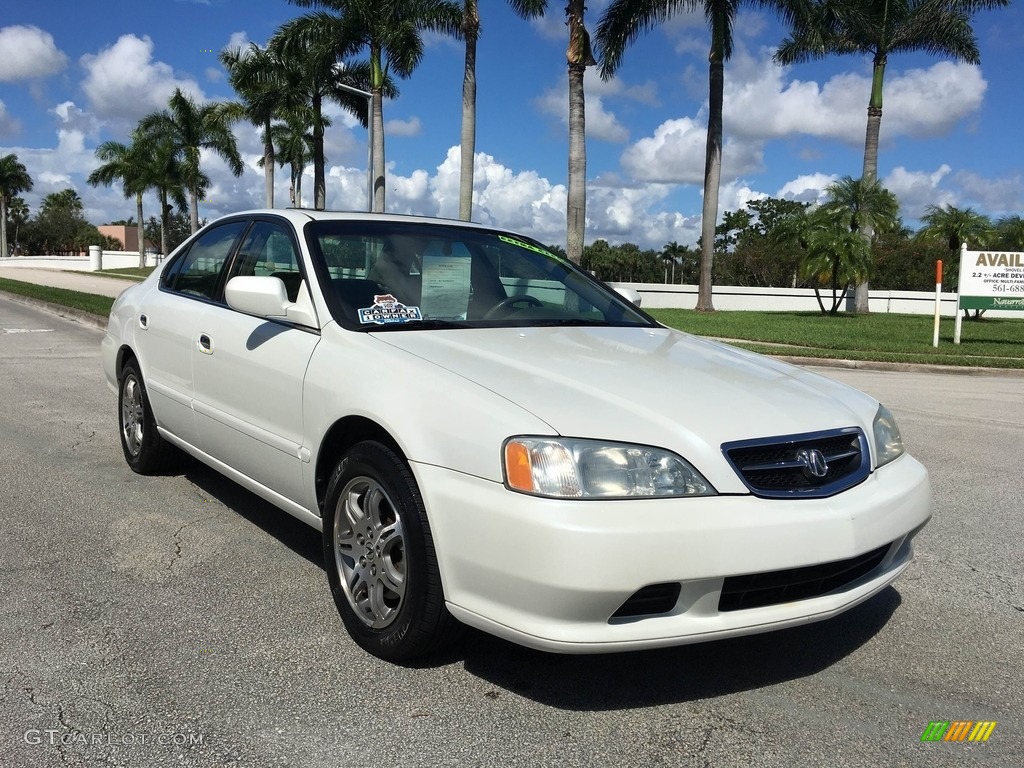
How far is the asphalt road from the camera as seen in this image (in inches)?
101

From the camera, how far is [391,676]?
297cm

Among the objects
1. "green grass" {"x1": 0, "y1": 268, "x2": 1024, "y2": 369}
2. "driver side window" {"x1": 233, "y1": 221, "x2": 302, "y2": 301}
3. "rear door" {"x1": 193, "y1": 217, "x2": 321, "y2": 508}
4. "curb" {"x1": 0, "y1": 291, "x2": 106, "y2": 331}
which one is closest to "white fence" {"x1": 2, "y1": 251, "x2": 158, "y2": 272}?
"green grass" {"x1": 0, "y1": 268, "x2": 1024, "y2": 369}

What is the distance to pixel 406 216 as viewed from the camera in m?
4.43

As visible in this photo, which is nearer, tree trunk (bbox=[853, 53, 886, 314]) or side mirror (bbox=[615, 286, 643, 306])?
side mirror (bbox=[615, 286, 643, 306])

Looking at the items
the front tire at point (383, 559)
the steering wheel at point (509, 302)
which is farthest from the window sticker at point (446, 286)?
the front tire at point (383, 559)

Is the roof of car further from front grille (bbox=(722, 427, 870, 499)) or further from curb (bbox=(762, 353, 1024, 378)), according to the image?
curb (bbox=(762, 353, 1024, 378))

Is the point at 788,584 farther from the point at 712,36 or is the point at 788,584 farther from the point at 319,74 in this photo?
the point at 319,74

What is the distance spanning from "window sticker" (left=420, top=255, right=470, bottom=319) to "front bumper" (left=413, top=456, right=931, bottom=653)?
1188 millimetres

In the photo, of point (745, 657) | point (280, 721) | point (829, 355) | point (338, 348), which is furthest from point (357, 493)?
point (829, 355)

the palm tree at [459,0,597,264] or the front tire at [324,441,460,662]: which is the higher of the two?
the palm tree at [459,0,597,264]

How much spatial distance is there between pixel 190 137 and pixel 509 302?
195ft

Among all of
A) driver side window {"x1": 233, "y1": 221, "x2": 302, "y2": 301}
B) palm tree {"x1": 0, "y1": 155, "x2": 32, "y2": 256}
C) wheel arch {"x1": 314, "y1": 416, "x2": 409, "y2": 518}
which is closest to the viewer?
wheel arch {"x1": 314, "y1": 416, "x2": 409, "y2": 518}

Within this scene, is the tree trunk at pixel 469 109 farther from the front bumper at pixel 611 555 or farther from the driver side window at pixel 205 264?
the front bumper at pixel 611 555

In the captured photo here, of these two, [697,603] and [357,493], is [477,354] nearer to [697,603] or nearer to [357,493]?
[357,493]
